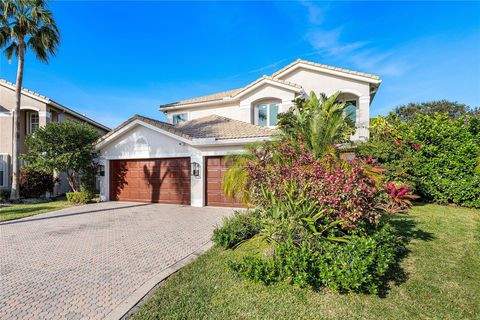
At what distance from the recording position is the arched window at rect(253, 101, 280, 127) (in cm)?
1611

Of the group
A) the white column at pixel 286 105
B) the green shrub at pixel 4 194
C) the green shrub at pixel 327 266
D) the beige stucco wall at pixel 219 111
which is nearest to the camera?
the green shrub at pixel 327 266

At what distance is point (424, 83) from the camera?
13.4 metres

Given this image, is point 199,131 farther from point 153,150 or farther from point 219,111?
point 219,111

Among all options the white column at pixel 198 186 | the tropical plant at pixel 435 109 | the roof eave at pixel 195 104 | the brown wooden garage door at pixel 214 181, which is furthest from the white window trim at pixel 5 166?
the tropical plant at pixel 435 109

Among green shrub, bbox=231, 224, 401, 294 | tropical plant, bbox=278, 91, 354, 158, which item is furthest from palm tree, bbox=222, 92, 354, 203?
green shrub, bbox=231, 224, 401, 294

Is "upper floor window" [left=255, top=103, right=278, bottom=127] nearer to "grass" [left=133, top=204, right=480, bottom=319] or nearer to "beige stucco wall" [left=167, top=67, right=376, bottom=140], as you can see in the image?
"beige stucco wall" [left=167, top=67, right=376, bottom=140]

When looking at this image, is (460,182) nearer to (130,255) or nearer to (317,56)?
(317,56)

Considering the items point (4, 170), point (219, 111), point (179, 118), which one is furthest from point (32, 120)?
point (219, 111)

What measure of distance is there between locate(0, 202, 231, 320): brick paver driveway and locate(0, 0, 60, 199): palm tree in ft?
27.7

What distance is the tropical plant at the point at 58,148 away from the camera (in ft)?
43.0

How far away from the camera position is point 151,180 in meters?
14.0

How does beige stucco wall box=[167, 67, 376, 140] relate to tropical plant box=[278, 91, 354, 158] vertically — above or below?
above

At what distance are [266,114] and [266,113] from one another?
69 mm

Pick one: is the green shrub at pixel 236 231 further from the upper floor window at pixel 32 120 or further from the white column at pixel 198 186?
the upper floor window at pixel 32 120
